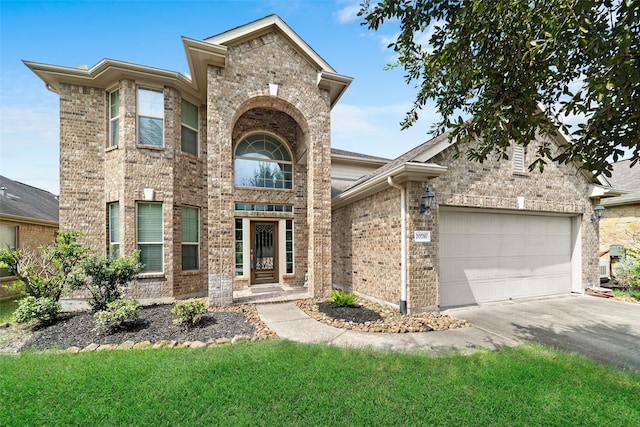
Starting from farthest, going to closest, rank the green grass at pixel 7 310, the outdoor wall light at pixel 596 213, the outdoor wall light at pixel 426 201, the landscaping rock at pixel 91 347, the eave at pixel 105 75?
1. the outdoor wall light at pixel 596 213
2. the eave at pixel 105 75
3. the green grass at pixel 7 310
4. the outdoor wall light at pixel 426 201
5. the landscaping rock at pixel 91 347

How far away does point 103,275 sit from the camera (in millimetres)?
6215

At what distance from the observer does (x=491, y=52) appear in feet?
12.1

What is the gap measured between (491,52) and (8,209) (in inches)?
573

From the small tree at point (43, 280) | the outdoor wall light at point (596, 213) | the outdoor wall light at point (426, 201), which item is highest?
the outdoor wall light at point (426, 201)

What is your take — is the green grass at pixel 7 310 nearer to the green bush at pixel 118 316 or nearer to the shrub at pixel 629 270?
the green bush at pixel 118 316

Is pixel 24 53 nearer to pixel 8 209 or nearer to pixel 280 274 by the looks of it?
pixel 8 209

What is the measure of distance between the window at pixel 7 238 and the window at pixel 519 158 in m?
16.0

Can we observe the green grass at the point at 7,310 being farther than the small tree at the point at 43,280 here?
Yes

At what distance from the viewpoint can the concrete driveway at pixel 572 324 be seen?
472 cm

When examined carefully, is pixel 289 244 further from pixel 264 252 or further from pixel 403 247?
pixel 403 247

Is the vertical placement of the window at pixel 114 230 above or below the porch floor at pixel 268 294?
above

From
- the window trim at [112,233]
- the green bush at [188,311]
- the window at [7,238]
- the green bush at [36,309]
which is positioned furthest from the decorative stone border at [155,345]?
the window at [7,238]

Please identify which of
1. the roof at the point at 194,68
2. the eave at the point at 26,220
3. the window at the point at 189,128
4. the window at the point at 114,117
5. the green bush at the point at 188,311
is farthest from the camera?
the eave at the point at 26,220

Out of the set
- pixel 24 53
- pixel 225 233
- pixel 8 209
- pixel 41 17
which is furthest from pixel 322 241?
pixel 8 209
